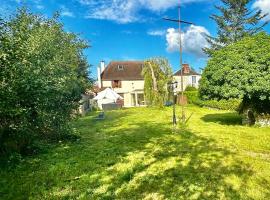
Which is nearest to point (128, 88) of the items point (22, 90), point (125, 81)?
point (125, 81)

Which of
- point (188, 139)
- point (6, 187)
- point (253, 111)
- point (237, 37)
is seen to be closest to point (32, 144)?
point (6, 187)

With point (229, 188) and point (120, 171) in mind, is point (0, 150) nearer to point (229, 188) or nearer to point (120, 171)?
Answer: point (120, 171)

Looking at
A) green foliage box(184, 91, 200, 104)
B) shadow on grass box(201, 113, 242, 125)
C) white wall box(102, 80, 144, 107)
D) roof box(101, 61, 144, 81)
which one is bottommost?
shadow on grass box(201, 113, 242, 125)

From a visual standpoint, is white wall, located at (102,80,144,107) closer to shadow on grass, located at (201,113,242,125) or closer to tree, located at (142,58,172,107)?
tree, located at (142,58,172,107)

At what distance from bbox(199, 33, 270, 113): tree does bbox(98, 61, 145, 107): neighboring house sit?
116 feet

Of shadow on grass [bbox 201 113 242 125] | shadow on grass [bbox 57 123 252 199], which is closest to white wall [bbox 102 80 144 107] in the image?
shadow on grass [bbox 201 113 242 125]

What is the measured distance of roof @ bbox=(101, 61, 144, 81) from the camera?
54.0 m

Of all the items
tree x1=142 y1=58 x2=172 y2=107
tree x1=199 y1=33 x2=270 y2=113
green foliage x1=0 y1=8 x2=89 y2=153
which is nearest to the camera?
green foliage x1=0 y1=8 x2=89 y2=153

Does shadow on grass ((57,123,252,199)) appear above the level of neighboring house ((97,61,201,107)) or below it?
below

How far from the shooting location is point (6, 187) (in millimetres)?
7832

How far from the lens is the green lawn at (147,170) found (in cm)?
726

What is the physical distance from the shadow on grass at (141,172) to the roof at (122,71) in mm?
41064

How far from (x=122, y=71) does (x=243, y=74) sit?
1582 inches

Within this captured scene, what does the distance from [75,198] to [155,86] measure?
3099cm
